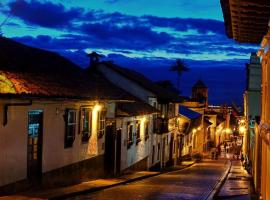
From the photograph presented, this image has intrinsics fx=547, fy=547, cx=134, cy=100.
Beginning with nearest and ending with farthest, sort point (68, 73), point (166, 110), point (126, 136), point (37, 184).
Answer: point (37, 184) → point (68, 73) → point (126, 136) → point (166, 110)

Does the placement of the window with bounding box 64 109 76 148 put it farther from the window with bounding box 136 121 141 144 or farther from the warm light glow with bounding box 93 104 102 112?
the window with bounding box 136 121 141 144

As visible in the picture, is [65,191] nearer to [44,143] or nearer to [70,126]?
[44,143]

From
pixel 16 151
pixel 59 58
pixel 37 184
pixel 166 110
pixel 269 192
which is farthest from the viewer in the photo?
pixel 166 110

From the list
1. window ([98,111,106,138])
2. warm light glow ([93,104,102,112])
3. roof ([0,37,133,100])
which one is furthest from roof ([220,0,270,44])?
window ([98,111,106,138])

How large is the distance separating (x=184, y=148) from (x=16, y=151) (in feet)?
154

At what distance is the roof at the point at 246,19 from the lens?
9.86 m

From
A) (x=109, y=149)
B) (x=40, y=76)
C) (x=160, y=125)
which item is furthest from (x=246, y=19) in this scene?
(x=160, y=125)

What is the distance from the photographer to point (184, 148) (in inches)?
2474

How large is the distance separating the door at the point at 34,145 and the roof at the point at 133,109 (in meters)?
10.5

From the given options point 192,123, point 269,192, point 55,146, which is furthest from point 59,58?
point 192,123

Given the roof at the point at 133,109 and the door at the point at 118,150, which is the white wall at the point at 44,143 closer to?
the door at the point at 118,150

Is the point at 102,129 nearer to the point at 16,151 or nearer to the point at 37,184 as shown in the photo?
the point at 37,184

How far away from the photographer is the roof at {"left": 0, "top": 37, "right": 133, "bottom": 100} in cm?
1683

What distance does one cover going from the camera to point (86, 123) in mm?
23844
